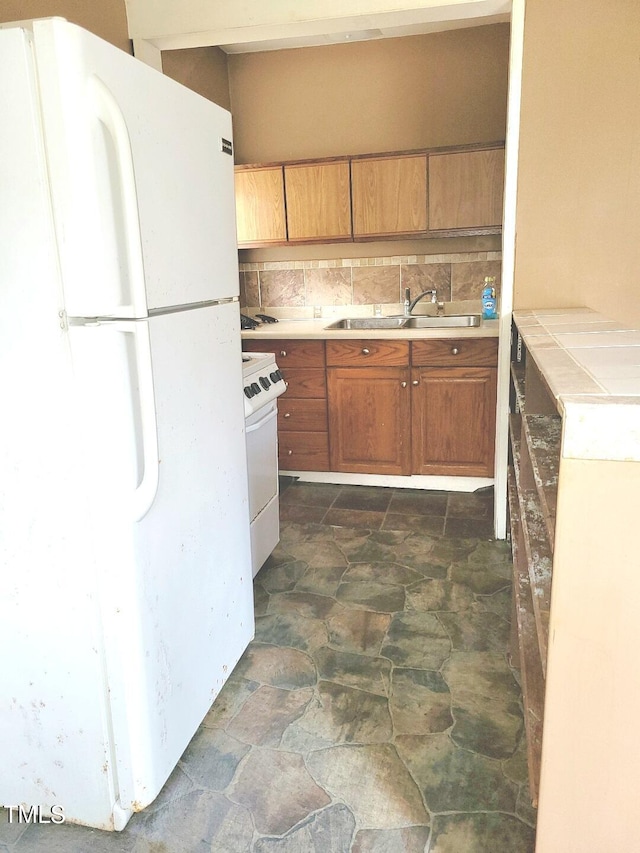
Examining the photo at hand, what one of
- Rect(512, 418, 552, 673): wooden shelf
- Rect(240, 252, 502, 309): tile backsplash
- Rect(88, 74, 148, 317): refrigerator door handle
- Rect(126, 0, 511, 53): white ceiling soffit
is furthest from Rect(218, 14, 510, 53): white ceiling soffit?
Rect(512, 418, 552, 673): wooden shelf

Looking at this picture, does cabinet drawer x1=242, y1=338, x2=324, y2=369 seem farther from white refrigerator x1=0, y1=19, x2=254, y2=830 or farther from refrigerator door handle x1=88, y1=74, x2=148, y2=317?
refrigerator door handle x1=88, y1=74, x2=148, y2=317

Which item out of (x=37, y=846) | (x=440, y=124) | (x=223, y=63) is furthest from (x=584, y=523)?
(x=223, y=63)

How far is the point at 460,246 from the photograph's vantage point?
3.83 m

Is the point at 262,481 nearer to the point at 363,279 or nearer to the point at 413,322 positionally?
the point at 413,322

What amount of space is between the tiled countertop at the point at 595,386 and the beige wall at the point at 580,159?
2.95 feet

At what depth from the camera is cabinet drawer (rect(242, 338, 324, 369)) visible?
3.55m

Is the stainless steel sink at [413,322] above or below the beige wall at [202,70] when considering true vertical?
below

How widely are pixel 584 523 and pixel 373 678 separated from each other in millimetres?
1248

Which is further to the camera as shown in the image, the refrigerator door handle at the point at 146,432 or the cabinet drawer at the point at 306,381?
the cabinet drawer at the point at 306,381

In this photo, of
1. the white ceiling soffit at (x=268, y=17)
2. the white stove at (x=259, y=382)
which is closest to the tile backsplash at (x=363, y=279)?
the white ceiling soffit at (x=268, y=17)

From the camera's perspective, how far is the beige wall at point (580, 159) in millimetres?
2428

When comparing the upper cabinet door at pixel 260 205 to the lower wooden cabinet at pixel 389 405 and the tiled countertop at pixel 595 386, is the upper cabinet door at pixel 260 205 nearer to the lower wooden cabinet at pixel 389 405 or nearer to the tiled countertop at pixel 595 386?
the lower wooden cabinet at pixel 389 405

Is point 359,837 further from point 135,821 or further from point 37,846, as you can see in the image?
point 37,846

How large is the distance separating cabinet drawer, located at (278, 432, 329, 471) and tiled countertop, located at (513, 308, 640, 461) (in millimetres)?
1998
